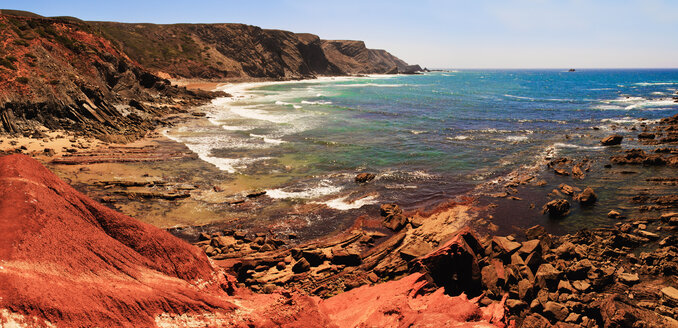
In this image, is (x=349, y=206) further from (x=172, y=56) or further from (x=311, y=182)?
(x=172, y=56)

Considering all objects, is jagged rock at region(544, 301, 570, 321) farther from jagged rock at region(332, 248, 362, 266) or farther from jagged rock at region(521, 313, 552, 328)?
jagged rock at region(332, 248, 362, 266)

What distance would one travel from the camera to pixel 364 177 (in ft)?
73.1

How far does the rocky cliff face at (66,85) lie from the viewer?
27500 mm

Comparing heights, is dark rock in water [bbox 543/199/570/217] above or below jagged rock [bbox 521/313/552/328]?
above

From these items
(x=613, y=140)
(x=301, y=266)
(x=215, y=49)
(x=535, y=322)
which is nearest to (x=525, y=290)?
(x=535, y=322)

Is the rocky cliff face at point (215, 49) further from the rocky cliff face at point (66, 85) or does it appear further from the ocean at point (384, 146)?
the ocean at point (384, 146)

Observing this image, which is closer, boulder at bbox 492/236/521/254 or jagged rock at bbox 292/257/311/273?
boulder at bbox 492/236/521/254

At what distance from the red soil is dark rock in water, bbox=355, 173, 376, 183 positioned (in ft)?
41.7

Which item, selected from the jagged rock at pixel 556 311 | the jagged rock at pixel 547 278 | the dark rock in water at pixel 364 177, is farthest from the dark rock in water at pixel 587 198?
the dark rock in water at pixel 364 177

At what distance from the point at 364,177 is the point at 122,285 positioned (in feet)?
56.2

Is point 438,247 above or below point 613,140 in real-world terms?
below

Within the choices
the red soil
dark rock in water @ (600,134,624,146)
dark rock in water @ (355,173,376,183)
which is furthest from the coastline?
dark rock in water @ (600,134,624,146)

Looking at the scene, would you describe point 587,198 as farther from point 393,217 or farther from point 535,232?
point 393,217

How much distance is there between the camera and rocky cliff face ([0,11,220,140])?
2750 cm
